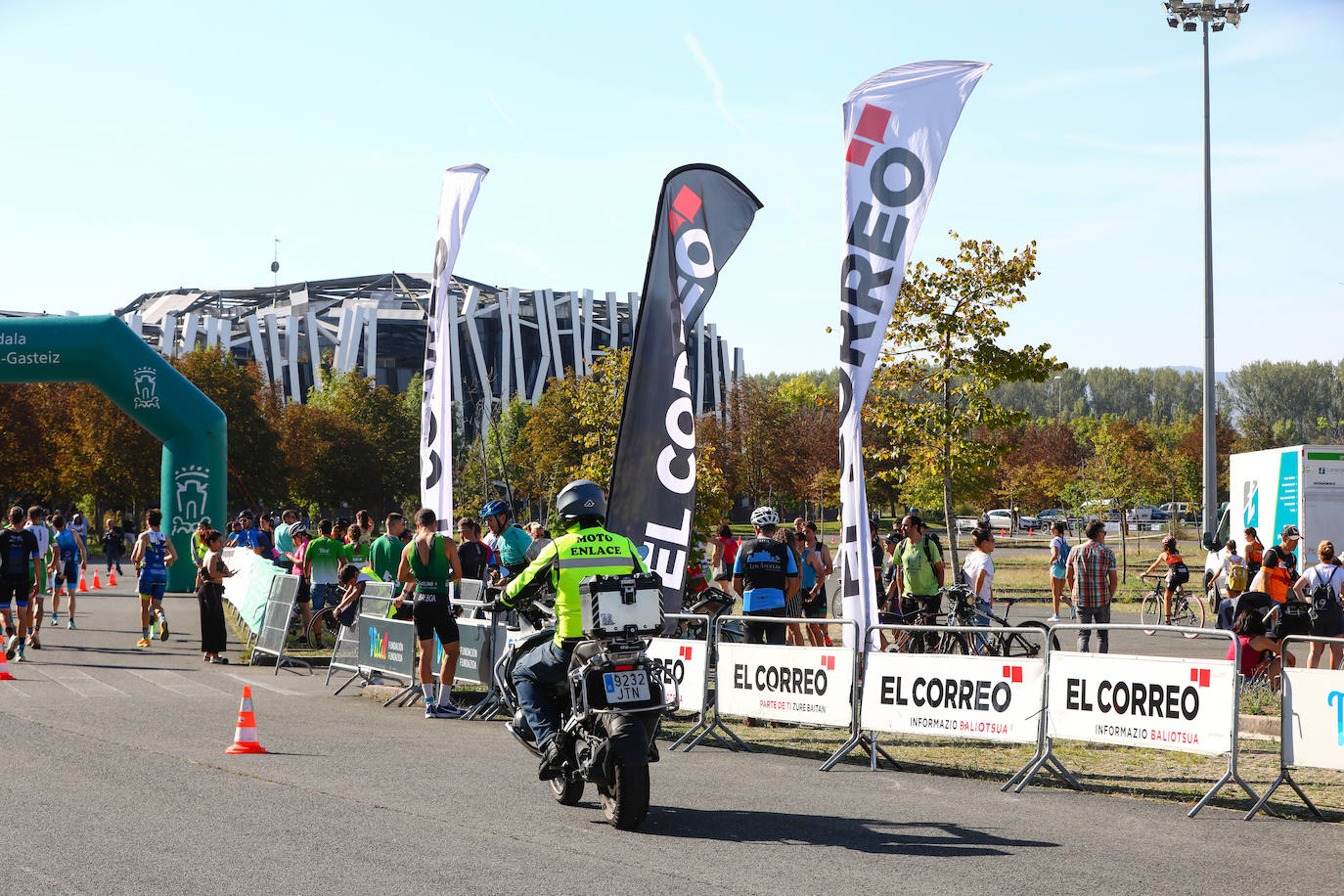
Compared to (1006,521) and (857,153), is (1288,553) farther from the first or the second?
(1006,521)

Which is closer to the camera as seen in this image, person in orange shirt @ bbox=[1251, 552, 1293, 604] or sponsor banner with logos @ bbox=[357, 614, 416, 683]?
sponsor banner with logos @ bbox=[357, 614, 416, 683]

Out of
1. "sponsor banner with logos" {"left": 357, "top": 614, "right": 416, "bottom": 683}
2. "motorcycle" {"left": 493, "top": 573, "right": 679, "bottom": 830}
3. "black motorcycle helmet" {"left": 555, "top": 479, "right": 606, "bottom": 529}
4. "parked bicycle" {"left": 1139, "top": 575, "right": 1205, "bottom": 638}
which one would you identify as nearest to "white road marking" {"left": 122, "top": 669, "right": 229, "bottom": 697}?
"sponsor banner with logos" {"left": 357, "top": 614, "right": 416, "bottom": 683}

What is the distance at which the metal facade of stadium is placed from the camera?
301 feet

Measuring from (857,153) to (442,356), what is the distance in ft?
23.0

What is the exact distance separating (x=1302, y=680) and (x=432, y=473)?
1026 cm

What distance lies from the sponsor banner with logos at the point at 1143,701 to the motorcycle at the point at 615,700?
2935mm

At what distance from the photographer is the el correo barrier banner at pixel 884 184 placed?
1020 centimetres

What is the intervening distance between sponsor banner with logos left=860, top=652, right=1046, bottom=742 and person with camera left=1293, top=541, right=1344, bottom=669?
4726 mm

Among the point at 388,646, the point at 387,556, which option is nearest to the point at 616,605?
the point at 388,646

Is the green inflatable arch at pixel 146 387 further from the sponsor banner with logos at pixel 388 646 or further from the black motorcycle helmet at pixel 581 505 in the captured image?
the black motorcycle helmet at pixel 581 505

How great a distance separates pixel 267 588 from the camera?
1708 cm

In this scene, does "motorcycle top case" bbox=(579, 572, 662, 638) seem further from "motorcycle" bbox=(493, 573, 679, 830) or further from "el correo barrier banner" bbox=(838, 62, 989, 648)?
"el correo barrier banner" bbox=(838, 62, 989, 648)

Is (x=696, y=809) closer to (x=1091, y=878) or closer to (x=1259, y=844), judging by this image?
(x=1091, y=878)

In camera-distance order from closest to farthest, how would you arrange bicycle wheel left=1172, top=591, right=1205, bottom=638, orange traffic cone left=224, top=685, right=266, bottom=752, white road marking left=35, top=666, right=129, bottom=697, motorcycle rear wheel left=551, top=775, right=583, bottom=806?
motorcycle rear wheel left=551, top=775, right=583, bottom=806 → orange traffic cone left=224, top=685, right=266, bottom=752 → white road marking left=35, top=666, right=129, bottom=697 → bicycle wheel left=1172, top=591, right=1205, bottom=638
